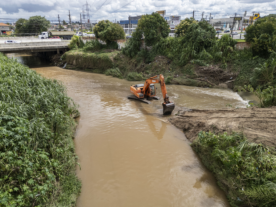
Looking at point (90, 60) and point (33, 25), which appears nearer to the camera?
point (90, 60)

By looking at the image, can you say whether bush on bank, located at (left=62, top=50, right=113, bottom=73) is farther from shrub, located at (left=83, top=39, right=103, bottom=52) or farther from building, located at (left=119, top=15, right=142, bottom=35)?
building, located at (left=119, top=15, right=142, bottom=35)

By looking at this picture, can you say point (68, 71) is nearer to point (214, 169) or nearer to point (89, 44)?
point (89, 44)

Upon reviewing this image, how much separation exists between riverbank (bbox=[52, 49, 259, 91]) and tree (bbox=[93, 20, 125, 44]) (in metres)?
2.06

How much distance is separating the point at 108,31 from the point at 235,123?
71.6ft

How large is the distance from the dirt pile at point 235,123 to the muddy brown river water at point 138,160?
713mm

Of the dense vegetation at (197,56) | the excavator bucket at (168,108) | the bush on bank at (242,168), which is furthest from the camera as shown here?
the dense vegetation at (197,56)

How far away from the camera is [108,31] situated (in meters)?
24.5

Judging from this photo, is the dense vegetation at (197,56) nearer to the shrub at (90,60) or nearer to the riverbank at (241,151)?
the shrub at (90,60)

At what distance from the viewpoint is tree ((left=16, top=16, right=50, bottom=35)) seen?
53.0m

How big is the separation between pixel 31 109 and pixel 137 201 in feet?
16.1

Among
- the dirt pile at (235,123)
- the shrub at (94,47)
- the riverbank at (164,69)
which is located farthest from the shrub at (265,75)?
the shrub at (94,47)

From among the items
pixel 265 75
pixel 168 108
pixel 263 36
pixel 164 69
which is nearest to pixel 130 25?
pixel 164 69

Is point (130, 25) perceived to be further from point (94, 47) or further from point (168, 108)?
point (168, 108)

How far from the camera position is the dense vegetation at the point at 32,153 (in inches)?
163
